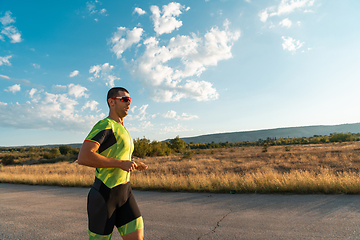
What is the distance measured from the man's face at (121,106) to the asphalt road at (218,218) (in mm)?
2804

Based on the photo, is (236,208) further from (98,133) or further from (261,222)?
(98,133)

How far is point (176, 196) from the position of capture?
7.50 metres

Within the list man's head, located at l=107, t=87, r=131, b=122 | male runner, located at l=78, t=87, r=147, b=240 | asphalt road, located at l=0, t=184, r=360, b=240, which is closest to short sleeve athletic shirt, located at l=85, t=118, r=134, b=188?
male runner, located at l=78, t=87, r=147, b=240

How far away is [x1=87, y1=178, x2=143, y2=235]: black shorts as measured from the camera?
6.96ft

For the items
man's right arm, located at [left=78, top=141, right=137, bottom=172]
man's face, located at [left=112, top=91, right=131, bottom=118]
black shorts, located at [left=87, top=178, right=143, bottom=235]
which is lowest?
black shorts, located at [left=87, top=178, right=143, bottom=235]

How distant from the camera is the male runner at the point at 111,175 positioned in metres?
2.04

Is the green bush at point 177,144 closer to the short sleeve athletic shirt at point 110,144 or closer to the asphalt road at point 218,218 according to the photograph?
the asphalt road at point 218,218

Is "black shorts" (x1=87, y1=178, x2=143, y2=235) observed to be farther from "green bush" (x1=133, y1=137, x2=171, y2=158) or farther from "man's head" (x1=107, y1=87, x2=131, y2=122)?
"green bush" (x1=133, y1=137, x2=171, y2=158)

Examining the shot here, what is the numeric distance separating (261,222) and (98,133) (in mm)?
4064

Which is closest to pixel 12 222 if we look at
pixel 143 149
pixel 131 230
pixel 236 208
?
pixel 131 230

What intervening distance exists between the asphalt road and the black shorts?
6.78 ft

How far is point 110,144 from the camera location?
221 centimetres

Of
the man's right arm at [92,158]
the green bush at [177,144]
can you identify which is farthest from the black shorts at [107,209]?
the green bush at [177,144]

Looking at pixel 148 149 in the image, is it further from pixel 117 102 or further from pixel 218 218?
pixel 117 102
